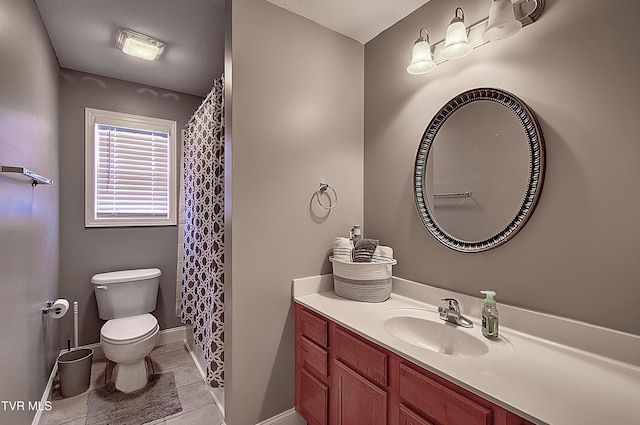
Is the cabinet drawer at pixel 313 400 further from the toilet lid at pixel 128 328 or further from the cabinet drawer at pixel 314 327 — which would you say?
the toilet lid at pixel 128 328

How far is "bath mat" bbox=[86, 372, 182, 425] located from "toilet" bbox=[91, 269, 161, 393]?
7 centimetres

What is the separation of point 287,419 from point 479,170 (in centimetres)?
176

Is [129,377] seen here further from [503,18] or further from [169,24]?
[503,18]

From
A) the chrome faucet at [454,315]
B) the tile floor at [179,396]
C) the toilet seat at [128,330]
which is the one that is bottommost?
the tile floor at [179,396]

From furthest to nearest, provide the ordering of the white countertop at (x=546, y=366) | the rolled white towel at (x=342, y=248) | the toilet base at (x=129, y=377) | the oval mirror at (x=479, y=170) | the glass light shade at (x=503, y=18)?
the toilet base at (x=129, y=377) < the rolled white towel at (x=342, y=248) < the oval mirror at (x=479, y=170) < the glass light shade at (x=503, y=18) < the white countertop at (x=546, y=366)

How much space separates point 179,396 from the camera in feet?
6.63

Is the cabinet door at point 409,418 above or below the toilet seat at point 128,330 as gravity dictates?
above

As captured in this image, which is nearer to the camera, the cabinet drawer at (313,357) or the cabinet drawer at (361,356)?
the cabinet drawer at (361,356)

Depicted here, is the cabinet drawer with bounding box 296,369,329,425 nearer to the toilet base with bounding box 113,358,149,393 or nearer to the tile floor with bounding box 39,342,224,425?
the tile floor with bounding box 39,342,224,425

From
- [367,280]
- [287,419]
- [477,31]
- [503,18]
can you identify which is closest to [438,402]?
[367,280]

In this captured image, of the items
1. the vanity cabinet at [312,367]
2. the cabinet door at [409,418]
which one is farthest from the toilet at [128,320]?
the cabinet door at [409,418]

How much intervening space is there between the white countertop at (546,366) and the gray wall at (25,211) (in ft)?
4.85

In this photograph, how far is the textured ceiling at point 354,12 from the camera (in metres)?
1.63

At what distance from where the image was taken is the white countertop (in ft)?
2.49
